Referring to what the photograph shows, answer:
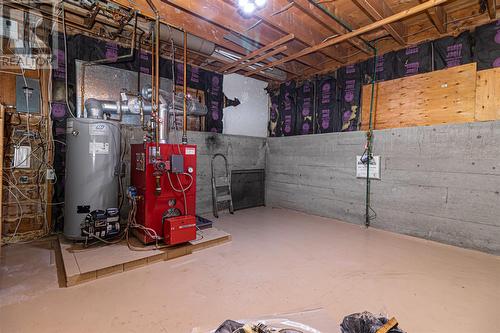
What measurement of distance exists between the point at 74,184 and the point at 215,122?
2739 mm

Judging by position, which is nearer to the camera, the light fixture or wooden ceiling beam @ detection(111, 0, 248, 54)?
the light fixture

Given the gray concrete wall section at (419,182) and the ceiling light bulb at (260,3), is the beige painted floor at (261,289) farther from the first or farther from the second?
the ceiling light bulb at (260,3)

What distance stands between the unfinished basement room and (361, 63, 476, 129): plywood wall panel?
0.02m

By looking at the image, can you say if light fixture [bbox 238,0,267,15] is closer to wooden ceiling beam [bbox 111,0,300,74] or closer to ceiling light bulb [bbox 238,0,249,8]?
ceiling light bulb [bbox 238,0,249,8]

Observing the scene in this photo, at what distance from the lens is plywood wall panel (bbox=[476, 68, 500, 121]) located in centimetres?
289

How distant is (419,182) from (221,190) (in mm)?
3212

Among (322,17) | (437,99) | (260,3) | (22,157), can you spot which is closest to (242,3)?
(260,3)

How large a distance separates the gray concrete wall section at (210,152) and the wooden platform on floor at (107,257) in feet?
3.86

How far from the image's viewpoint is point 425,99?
347 centimetres

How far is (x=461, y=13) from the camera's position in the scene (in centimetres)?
303

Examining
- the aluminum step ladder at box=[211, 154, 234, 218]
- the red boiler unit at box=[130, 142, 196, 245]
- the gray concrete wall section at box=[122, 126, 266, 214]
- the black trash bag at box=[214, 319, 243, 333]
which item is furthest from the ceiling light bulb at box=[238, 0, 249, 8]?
the black trash bag at box=[214, 319, 243, 333]

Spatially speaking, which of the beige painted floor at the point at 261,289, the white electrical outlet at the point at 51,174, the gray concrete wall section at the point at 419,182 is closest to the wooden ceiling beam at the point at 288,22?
the gray concrete wall section at the point at 419,182

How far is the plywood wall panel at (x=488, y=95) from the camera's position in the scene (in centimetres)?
289

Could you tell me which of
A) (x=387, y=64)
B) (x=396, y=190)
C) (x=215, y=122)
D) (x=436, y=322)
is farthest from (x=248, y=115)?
(x=436, y=322)
